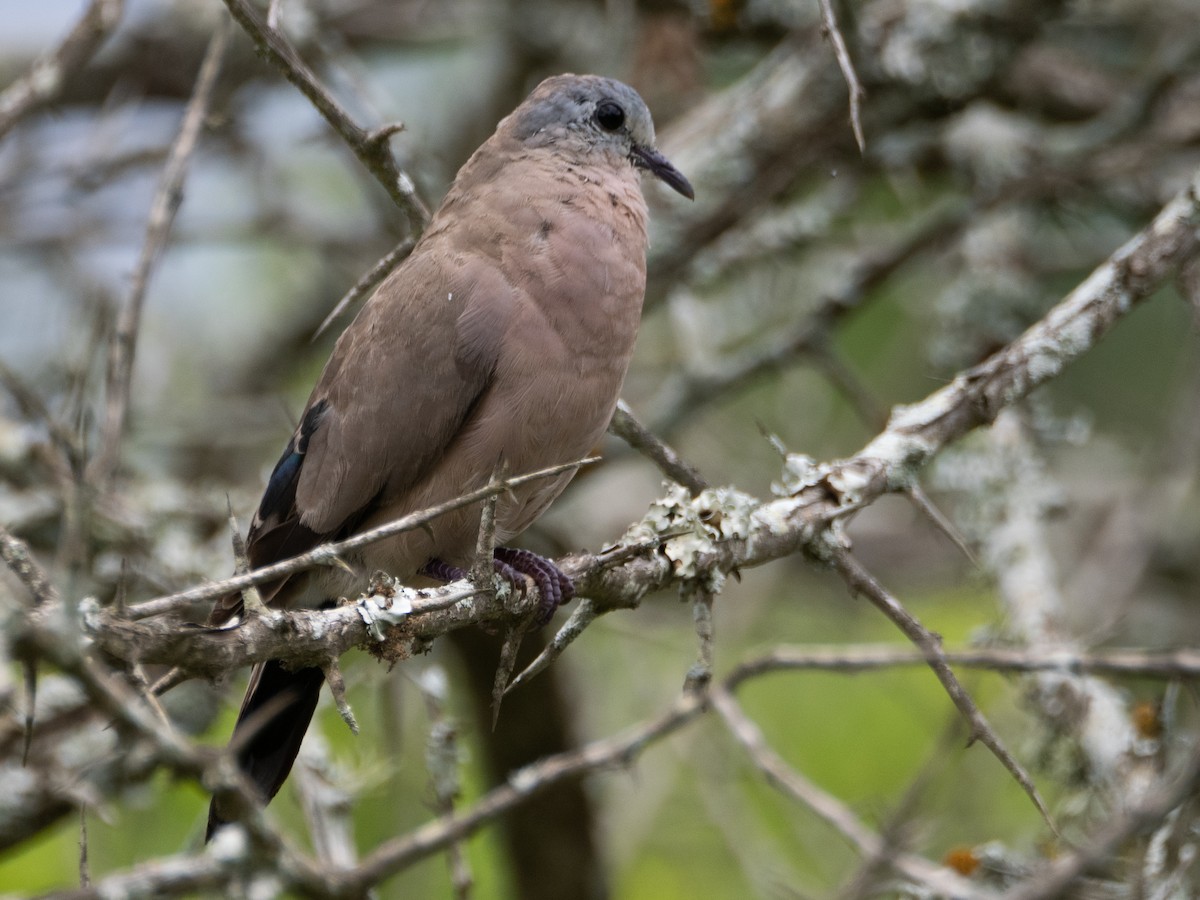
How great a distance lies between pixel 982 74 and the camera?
4.66 metres

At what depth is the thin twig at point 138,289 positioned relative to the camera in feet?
8.77

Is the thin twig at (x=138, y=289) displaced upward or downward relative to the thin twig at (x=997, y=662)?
upward

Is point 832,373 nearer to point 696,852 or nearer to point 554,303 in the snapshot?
point 554,303

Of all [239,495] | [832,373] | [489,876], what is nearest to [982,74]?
[832,373]

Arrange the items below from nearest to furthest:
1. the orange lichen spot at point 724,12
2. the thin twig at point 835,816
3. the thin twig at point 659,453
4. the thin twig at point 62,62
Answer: the thin twig at point 835,816 < the thin twig at point 659,453 < the thin twig at point 62,62 < the orange lichen spot at point 724,12

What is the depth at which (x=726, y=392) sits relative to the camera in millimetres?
4723

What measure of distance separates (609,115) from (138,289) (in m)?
1.50

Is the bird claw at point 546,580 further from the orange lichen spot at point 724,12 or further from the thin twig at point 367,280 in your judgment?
the orange lichen spot at point 724,12

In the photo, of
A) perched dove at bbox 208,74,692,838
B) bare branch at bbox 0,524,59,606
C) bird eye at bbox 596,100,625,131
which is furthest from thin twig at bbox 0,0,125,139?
bare branch at bbox 0,524,59,606

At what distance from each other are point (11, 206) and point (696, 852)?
367cm

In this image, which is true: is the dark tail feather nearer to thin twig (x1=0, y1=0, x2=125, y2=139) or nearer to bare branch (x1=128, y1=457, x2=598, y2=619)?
bare branch (x1=128, y1=457, x2=598, y2=619)

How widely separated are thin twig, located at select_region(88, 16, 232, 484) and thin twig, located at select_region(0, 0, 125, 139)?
1.18 feet

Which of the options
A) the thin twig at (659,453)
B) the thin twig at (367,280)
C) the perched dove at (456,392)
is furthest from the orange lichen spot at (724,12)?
the thin twig at (659,453)

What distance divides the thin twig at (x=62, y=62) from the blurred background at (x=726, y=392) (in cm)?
8
